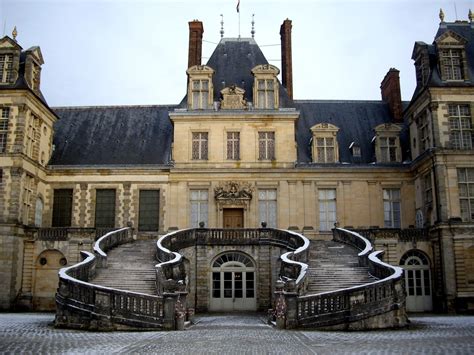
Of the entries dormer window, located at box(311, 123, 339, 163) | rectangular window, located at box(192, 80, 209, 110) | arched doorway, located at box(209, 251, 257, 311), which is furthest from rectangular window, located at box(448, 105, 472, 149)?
rectangular window, located at box(192, 80, 209, 110)

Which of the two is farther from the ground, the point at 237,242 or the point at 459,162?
the point at 459,162

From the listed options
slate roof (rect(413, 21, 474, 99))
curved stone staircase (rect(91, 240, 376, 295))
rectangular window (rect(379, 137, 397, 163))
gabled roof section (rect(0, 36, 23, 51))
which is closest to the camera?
curved stone staircase (rect(91, 240, 376, 295))

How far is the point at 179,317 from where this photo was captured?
15.9 metres

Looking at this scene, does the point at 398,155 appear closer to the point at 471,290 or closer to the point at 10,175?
→ the point at 471,290

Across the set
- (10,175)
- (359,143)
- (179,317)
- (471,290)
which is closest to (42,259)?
(10,175)

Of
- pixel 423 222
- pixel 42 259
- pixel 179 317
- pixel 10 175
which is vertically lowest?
pixel 179 317

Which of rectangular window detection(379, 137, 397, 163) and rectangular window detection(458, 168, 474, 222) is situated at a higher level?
rectangular window detection(379, 137, 397, 163)

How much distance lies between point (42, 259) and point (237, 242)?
9731 millimetres

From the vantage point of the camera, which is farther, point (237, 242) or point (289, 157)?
point (289, 157)

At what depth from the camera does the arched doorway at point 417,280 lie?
82.8ft

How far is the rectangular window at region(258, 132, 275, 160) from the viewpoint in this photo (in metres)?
28.6

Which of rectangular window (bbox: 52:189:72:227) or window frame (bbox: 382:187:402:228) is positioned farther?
rectangular window (bbox: 52:189:72:227)

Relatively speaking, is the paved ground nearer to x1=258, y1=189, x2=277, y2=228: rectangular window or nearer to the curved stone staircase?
the curved stone staircase

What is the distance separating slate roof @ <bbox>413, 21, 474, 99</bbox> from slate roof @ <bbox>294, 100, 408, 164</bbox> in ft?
12.5
